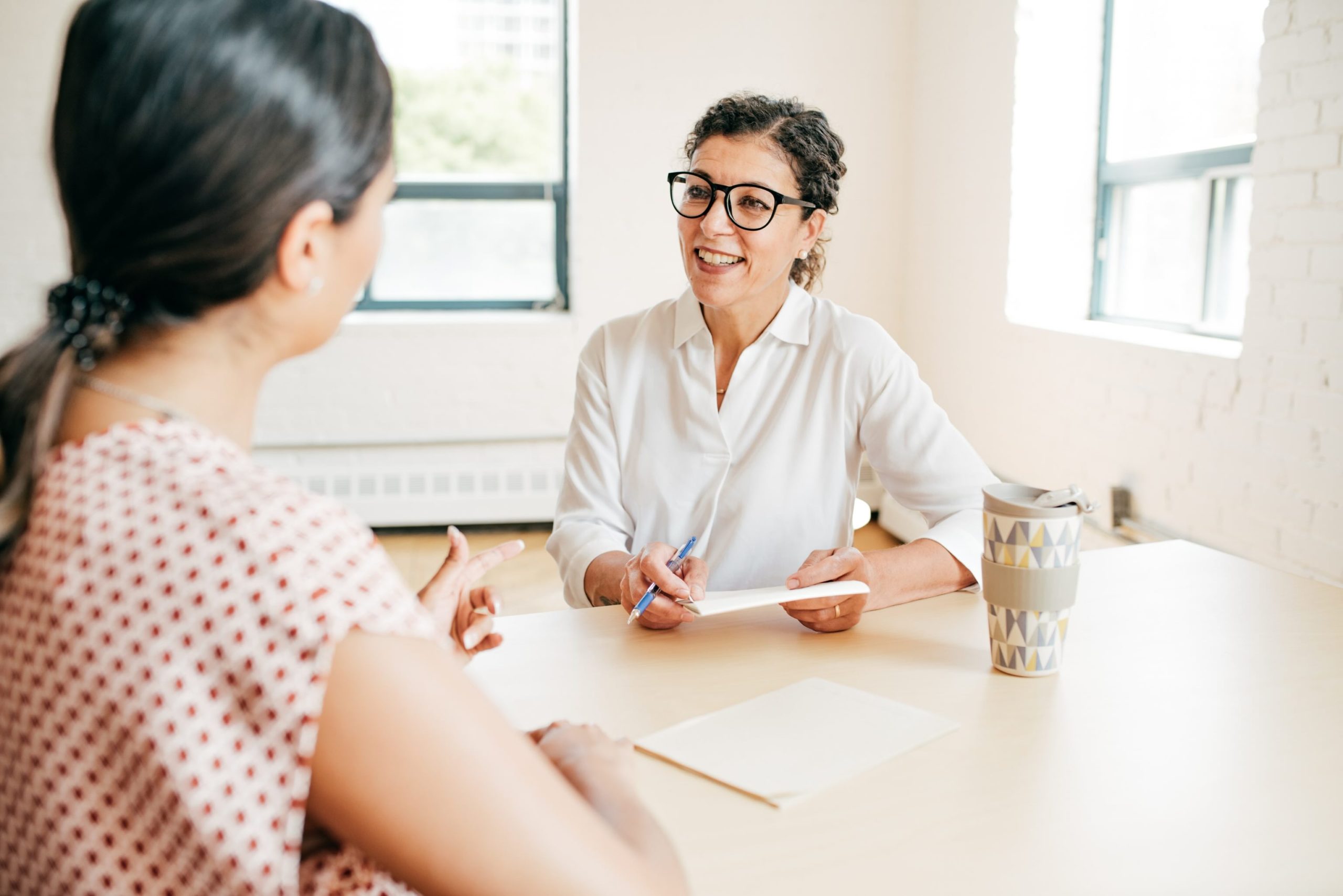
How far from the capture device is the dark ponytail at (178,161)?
63 centimetres

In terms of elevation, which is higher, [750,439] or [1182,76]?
[1182,76]

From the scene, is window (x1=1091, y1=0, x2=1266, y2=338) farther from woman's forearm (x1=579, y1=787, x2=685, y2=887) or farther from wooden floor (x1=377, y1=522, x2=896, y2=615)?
woman's forearm (x1=579, y1=787, x2=685, y2=887)

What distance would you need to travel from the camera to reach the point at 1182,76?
3.19 m

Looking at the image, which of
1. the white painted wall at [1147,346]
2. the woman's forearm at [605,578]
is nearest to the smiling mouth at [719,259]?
the woman's forearm at [605,578]

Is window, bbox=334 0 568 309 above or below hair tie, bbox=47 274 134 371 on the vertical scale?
above

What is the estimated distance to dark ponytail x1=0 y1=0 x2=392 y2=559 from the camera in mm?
631

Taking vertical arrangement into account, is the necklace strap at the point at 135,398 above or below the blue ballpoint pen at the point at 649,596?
above

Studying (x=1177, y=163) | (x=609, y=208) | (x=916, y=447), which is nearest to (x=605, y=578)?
(x=916, y=447)

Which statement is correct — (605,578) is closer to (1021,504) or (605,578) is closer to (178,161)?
(1021,504)

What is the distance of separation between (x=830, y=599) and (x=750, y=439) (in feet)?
1.71

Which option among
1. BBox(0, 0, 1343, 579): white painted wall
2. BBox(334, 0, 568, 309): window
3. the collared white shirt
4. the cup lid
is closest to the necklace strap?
the cup lid

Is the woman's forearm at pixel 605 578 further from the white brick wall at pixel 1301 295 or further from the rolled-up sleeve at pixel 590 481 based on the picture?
the white brick wall at pixel 1301 295

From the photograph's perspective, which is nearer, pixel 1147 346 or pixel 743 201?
pixel 743 201

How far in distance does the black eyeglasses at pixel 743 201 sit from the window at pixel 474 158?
2850mm
